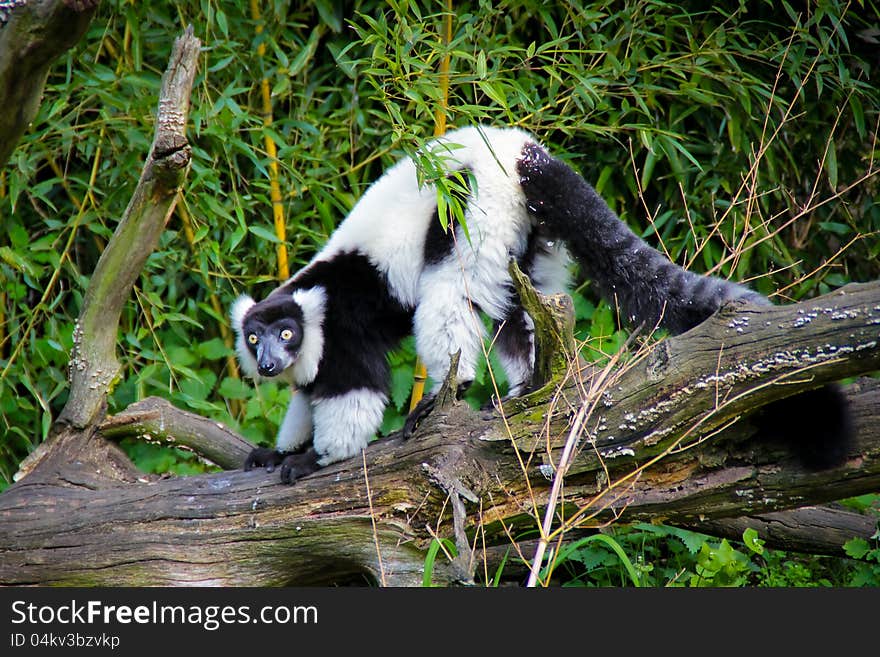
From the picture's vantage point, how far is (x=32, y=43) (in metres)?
3.01

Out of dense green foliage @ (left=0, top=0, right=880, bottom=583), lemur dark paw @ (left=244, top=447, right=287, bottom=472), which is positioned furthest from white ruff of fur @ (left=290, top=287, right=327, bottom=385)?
dense green foliage @ (left=0, top=0, right=880, bottom=583)

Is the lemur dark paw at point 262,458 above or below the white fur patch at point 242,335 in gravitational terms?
below

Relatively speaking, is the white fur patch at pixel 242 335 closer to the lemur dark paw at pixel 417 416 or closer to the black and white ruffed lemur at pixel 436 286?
the black and white ruffed lemur at pixel 436 286

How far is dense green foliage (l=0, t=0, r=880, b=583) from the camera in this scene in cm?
511

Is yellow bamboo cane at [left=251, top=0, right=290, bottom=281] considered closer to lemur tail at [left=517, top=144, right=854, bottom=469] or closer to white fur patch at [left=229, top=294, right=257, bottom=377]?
white fur patch at [left=229, top=294, right=257, bottom=377]

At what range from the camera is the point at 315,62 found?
19.7 feet

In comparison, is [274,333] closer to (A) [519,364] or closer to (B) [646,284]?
(A) [519,364]

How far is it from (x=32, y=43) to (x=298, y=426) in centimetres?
217

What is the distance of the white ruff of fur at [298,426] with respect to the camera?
4.54 metres

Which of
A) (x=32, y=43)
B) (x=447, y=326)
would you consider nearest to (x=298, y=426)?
(x=447, y=326)

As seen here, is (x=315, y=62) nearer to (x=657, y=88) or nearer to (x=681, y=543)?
(x=657, y=88)

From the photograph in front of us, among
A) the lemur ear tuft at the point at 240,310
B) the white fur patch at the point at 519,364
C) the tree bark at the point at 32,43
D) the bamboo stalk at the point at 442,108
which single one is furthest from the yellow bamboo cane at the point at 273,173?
the tree bark at the point at 32,43

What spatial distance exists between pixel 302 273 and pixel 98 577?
1.64 metres

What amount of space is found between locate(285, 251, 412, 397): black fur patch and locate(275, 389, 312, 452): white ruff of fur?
0.17 meters
